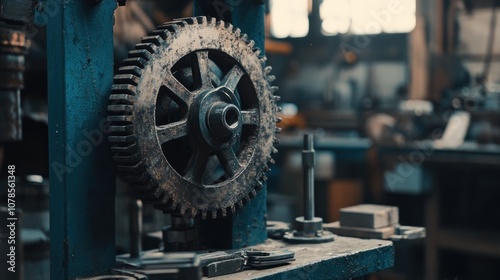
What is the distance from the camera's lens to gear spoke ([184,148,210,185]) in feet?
4.00

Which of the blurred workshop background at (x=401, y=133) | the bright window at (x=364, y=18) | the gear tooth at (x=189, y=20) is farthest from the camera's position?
the bright window at (x=364, y=18)

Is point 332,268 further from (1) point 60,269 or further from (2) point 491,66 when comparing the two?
(2) point 491,66

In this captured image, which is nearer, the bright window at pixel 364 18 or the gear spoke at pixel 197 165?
the gear spoke at pixel 197 165

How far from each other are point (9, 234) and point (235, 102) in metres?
0.90

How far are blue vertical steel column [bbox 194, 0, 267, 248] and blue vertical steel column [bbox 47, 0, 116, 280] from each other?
288 millimetres

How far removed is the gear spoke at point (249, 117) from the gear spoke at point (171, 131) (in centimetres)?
15

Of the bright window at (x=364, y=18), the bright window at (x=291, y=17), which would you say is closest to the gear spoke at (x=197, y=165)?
the bright window at (x=364, y=18)

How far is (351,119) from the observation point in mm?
5520

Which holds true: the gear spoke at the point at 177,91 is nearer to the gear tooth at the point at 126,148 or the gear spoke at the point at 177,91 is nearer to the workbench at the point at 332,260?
the gear tooth at the point at 126,148

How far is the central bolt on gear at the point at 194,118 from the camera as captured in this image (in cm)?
113

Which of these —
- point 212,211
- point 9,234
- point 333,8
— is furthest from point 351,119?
point 212,211

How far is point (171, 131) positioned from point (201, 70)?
0.14m

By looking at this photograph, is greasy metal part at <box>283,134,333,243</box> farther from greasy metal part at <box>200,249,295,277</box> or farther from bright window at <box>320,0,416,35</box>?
bright window at <box>320,0,416,35</box>

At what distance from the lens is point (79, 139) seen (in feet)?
3.73
